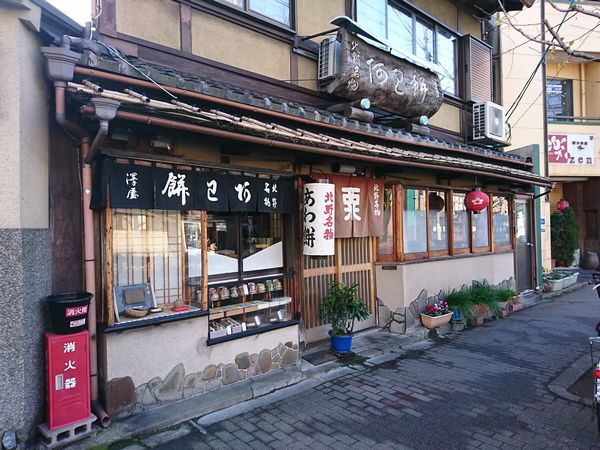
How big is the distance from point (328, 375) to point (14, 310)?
4996 mm

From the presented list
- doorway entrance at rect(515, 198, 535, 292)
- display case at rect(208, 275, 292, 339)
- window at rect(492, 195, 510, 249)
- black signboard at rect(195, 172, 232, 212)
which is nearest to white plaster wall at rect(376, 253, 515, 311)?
window at rect(492, 195, 510, 249)

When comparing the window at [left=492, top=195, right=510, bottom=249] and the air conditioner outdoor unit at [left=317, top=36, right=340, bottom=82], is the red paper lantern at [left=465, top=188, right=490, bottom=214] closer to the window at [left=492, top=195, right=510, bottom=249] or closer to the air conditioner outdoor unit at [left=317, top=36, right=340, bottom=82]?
the window at [left=492, top=195, right=510, bottom=249]

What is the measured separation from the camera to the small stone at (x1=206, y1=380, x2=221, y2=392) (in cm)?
620

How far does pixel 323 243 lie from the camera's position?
7.59 meters

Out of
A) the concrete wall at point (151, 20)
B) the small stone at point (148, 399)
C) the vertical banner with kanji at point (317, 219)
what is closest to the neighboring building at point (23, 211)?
the concrete wall at point (151, 20)

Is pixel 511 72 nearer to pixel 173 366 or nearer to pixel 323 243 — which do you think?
pixel 323 243

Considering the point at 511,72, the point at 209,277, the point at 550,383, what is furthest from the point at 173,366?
the point at 511,72

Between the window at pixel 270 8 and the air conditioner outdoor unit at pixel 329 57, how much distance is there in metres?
0.85

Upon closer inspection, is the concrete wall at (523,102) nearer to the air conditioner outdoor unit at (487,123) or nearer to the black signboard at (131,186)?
the air conditioner outdoor unit at (487,123)

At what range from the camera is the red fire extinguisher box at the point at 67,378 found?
4715 millimetres

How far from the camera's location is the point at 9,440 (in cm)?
437

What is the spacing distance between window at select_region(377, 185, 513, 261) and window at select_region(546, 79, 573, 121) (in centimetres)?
1135

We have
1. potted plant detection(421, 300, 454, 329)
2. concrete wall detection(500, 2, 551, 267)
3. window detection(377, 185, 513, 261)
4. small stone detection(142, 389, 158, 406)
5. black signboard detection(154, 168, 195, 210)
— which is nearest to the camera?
small stone detection(142, 389, 158, 406)

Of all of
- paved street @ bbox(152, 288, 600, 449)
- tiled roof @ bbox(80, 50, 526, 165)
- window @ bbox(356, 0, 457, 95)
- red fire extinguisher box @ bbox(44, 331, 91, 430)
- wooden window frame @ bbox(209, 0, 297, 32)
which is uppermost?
window @ bbox(356, 0, 457, 95)
